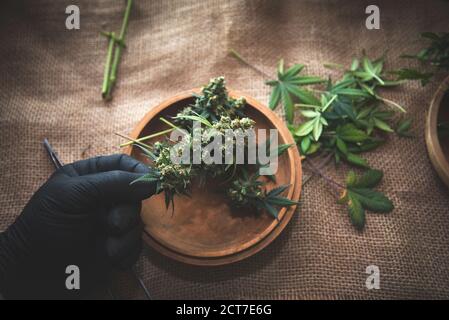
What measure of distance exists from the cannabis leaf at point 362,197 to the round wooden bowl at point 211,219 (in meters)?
0.18

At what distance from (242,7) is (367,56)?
1.68 ft

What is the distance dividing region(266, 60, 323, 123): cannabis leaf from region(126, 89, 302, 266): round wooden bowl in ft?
0.31

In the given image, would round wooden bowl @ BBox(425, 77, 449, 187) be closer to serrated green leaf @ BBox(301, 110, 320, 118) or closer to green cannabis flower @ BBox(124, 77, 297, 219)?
serrated green leaf @ BBox(301, 110, 320, 118)

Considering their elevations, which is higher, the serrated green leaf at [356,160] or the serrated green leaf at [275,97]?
the serrated green leaf at [275,97]

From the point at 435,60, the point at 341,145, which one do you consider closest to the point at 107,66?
the point at 341,145

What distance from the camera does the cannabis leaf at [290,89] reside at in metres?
1.33

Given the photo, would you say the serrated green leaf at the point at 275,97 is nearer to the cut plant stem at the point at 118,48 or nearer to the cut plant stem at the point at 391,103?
the cut plant stem at the point at 391,103

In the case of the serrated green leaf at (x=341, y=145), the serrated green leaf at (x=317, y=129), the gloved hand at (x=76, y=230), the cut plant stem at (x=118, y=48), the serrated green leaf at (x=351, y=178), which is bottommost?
the gloved hand at (x=76, y=230)

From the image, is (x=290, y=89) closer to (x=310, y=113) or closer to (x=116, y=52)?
(x=310, y=113)

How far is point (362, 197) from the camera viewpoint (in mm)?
1285

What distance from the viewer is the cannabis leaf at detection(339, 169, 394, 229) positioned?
1.27 metres

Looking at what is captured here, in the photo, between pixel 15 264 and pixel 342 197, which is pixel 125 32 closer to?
pixel 15 264

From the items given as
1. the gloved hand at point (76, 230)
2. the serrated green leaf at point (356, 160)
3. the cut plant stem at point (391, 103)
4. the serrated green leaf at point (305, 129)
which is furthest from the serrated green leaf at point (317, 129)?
the gloved hand at point (76, 230)

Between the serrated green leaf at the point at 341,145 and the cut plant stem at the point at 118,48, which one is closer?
the serrated green leaf at the point at 341,145
